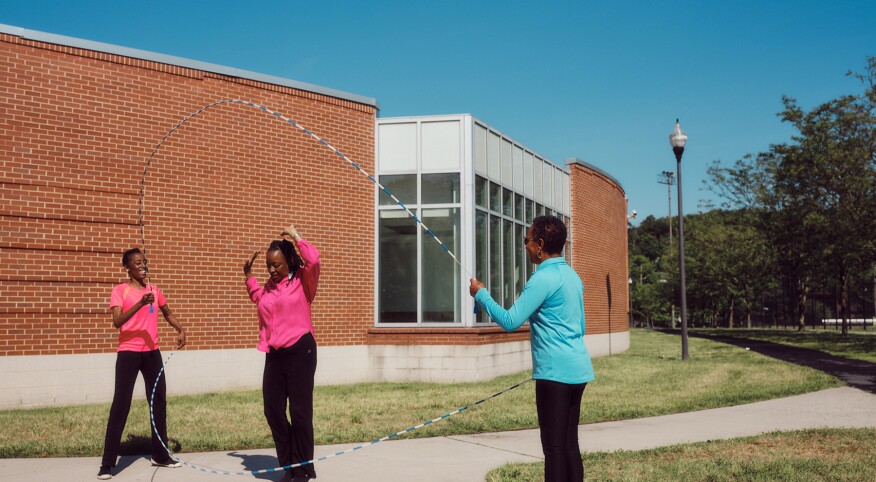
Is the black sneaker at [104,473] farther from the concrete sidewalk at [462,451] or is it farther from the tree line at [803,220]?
the tree line at [803,220]

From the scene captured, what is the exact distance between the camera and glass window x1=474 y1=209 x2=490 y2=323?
600 inches

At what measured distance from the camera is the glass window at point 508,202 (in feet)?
54.9

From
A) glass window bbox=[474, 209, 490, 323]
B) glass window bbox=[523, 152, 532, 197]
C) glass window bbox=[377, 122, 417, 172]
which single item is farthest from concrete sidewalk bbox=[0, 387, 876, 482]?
glass window bbox=[523, 152, 532, 197]

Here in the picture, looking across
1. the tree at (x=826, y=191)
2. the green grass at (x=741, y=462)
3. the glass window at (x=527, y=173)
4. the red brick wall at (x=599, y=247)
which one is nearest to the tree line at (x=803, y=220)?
the tree at (x=826, y=191)

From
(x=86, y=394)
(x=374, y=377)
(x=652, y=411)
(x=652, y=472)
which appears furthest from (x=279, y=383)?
(x=374, y=377)

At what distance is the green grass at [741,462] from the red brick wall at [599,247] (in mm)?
13043

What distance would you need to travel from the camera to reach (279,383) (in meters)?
5.69

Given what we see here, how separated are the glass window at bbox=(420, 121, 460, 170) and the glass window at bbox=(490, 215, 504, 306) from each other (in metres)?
1.86

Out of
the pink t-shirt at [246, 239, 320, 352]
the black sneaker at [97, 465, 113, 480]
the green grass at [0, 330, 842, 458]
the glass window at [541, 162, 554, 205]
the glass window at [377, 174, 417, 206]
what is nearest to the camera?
the pink t-shirt at [246, 239, 320, 352]

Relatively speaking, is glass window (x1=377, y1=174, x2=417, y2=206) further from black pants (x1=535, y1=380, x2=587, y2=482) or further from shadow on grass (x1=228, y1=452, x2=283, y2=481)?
black pants (x1=535, y1=380, x2=587, y2=482)

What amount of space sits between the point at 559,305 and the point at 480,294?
0.47 meters

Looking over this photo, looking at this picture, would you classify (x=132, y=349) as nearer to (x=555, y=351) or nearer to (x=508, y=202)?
(x=555, y=351)

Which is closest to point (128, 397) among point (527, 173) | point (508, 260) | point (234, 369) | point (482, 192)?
point (234, 369)

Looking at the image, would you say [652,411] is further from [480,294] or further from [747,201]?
[747,201]
